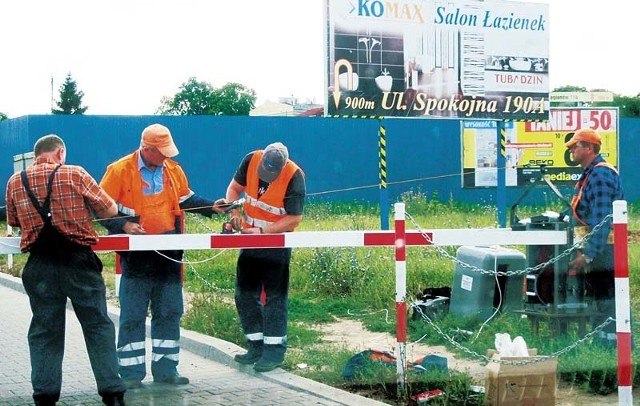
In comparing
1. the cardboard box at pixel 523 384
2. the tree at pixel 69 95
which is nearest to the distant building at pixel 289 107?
the tree at pixel 69 95

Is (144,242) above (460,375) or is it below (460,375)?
above

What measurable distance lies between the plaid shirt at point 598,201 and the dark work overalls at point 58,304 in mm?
3649

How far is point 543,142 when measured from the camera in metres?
25.5

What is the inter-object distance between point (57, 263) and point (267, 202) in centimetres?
190

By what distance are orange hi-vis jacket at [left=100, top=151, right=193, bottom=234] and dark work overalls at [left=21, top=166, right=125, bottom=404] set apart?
82 cm

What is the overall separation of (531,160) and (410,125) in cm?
1126

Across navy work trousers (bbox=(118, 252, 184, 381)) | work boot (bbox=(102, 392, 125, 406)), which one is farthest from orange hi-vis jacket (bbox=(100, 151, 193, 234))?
work boot (bbox=(102, 392, 125, 406))

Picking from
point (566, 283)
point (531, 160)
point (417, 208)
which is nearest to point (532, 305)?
point (566, 283)

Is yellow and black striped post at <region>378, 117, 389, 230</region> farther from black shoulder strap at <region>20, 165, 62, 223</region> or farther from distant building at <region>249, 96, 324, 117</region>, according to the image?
black shoulder strap at <region>20, 165, 62, 223</region>

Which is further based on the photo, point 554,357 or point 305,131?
point 305,131

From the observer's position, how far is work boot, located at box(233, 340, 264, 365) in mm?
7523

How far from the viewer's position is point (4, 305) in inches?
468

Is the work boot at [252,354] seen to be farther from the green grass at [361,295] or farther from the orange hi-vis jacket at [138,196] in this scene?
the orange hi-vis jacket at [138,196]

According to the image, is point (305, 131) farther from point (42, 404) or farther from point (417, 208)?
point (42, 404)
